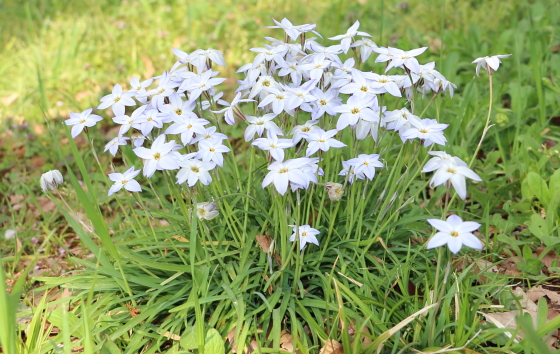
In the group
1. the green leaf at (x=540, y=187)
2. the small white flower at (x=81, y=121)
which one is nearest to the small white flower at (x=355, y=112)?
the small white flower at (x=81, y=121)

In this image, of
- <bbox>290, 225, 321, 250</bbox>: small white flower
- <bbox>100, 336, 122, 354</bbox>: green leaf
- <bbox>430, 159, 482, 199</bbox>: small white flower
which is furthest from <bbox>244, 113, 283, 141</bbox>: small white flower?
<bbox>100, 336, 122, 354</bbox>: green leaf

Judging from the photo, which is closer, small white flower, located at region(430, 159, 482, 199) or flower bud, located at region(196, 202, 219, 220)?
small white flower, located at region(430, 159, 482, 199)

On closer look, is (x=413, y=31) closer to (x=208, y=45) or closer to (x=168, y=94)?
(x=208, y=45)

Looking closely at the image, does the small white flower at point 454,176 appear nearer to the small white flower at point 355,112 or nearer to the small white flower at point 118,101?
the small white flower at point 355,112

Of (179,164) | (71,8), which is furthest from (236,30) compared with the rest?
(179,164)

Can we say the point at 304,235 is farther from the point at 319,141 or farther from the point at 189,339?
the point at 189,339

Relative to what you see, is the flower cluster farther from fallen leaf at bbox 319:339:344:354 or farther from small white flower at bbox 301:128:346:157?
fallen leaf at bbox 319:339:344:354

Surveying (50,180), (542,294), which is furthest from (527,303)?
(50,180)
